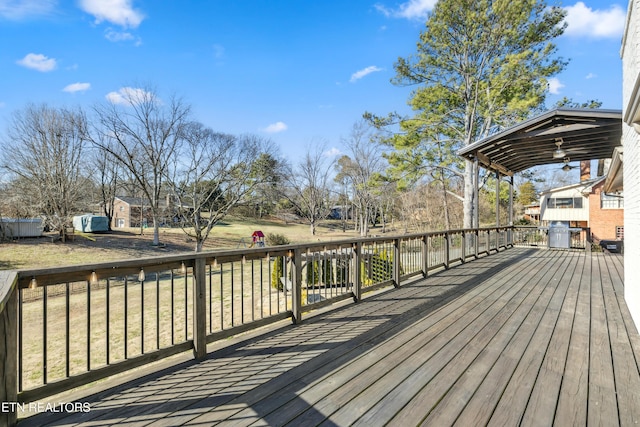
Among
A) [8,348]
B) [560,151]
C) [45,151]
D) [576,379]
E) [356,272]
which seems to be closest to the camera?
[8,348]

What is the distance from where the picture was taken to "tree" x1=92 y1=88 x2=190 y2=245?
16109 millimetres

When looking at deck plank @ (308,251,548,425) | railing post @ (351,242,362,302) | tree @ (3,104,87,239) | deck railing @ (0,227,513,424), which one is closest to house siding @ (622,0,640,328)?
deck plank @ (308,251,548,425)

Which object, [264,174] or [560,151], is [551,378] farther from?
[264,174]

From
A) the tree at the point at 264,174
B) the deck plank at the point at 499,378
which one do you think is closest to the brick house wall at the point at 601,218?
the tree at the point at 264,174

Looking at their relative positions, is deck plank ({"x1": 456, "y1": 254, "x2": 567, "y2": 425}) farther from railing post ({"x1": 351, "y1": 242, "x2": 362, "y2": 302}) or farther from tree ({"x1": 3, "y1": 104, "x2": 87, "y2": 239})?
tree ({"x1": 3, "y1": 104, "x2": 87, "y2": 239})

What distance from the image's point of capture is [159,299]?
5.07 meters

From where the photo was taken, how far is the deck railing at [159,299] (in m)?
1.85

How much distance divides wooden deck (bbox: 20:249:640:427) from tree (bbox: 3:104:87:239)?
19742 millimetres

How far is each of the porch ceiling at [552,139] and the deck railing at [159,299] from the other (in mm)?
2265

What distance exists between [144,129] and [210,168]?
12.9ft

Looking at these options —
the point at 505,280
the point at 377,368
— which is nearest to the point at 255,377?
the point at 377,368

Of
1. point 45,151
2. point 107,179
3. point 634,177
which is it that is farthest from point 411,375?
point 107,179

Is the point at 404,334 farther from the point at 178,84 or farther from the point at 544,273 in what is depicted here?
the point at 178,84

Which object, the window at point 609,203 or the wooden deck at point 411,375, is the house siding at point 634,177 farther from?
the window at point 609,203
